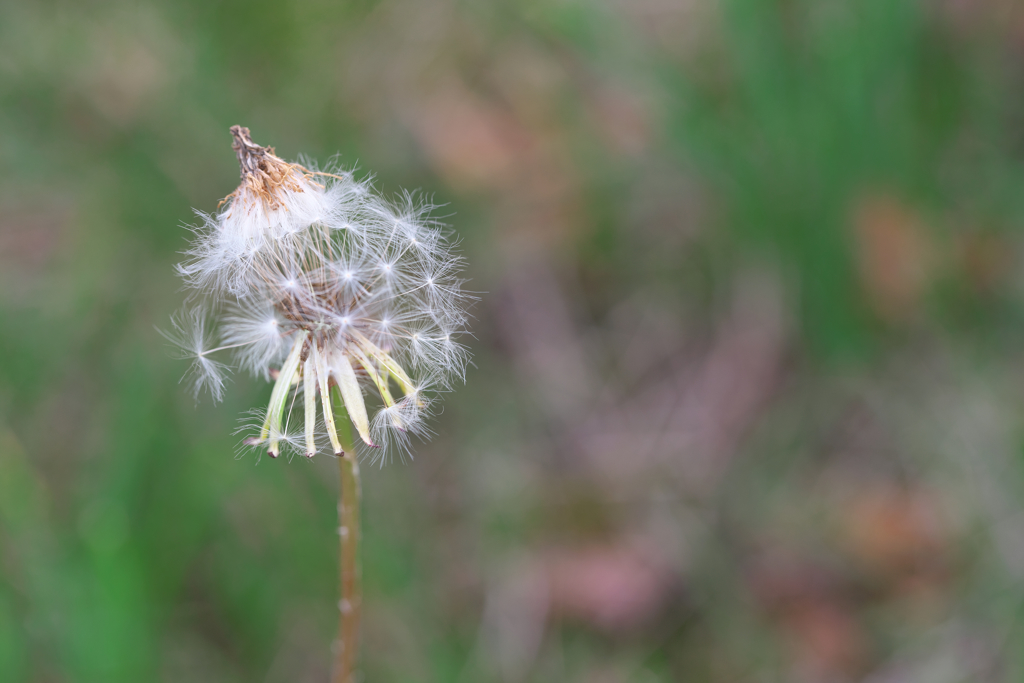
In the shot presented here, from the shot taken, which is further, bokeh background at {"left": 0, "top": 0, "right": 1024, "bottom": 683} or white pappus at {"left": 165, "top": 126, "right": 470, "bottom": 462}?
bokeh background at {"left": 0, "top": 0, "right": 1024, "bottom": 683}

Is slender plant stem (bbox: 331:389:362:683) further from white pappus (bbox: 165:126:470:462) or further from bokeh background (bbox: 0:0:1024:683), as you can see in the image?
bokeh background (bbox: 0:0:1024:683)

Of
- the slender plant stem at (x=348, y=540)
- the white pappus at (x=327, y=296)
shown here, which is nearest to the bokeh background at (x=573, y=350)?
the white pappus at (x=327, y=296)

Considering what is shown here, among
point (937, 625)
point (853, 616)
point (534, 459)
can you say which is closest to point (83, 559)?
point (534, 459)

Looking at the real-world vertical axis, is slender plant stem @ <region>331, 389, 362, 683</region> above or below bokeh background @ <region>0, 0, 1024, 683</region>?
below

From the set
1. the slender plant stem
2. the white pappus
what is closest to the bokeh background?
the white pappus

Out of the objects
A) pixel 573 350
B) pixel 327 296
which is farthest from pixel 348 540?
pixel 573 350

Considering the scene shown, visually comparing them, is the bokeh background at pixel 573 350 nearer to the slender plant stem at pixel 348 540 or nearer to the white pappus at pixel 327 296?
the white pappus at pixel 327 296

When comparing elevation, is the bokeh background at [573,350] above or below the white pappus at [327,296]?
above
